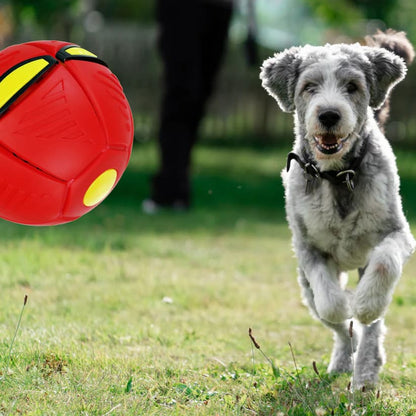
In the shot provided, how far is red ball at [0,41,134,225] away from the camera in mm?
3861

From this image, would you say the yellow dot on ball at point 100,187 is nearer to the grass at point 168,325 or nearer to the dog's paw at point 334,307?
the grass at point 168,325

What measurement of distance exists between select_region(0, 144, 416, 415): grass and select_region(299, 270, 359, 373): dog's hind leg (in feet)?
0.55

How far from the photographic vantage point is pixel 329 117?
3736 millimetres

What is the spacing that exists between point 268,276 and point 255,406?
3568 mm

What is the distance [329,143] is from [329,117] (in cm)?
16

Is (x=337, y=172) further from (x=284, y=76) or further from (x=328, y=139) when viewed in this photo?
(x=284, y=76)

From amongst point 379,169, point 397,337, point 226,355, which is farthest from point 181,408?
point 397,337

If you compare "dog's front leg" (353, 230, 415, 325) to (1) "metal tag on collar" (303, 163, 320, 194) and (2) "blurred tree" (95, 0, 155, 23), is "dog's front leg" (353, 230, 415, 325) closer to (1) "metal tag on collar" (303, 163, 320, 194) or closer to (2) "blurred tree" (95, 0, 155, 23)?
(1) "metal tag on collar" (303, 163, 320, 194)

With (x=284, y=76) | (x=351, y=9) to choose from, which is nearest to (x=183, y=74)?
(x=284, y=76)

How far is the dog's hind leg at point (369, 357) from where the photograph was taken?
3914 millimetres

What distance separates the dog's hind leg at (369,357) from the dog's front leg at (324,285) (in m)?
0.30

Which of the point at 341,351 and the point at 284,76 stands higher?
the point at 284,76

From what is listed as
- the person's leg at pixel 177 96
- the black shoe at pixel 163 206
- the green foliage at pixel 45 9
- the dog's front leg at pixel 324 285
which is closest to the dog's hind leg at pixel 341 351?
the dog's front leg at pixel 324 285

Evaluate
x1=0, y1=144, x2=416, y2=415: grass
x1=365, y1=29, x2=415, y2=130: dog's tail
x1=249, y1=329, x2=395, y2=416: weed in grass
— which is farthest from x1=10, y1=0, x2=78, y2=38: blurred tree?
x1=249, y1=329, x2=395, y2=416: weed in grass
